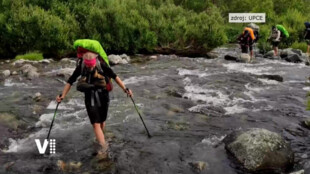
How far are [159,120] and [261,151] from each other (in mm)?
3633

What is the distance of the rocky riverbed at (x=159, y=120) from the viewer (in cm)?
691

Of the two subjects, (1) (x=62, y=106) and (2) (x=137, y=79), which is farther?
(2) (x=137, y=79)

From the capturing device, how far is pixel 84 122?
367 inches

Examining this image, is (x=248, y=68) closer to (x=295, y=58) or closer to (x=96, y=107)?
(x=295, y=58)

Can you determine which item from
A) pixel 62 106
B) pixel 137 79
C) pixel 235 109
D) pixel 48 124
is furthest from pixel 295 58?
pixel 48 124

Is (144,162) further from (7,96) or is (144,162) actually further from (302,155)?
(7,96)

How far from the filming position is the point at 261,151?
658 centimetres

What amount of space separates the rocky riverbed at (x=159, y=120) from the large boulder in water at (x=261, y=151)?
6.9 inches

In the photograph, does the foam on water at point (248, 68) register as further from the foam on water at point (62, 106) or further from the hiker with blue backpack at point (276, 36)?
the foam on water at point (62, 106)

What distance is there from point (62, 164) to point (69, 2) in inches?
773

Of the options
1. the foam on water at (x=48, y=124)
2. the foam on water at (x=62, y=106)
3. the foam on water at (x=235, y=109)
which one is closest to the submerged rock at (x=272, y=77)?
the foam on water at (x=235, y=109)

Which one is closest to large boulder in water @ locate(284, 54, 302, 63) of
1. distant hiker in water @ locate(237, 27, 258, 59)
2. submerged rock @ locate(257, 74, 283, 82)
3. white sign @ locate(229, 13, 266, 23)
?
distant hiker in water @ locate(237, 27, 258, 59)

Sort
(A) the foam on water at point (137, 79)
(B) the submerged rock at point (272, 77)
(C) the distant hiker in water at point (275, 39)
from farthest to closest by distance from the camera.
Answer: (C) the distant hiker in water at point (275, 39)
(B) the submerged rock at point (272, 77)
(A) the foam on water at point (137, 79)

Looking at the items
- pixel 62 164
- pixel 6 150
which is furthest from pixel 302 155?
pixel 6 150
